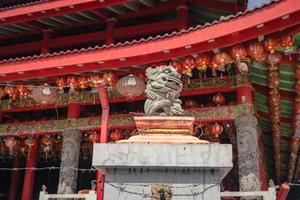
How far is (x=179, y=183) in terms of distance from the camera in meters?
3.42

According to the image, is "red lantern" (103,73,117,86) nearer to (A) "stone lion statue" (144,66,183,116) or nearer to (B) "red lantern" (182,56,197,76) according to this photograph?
(B) "red lantern" (182,56,197,76)

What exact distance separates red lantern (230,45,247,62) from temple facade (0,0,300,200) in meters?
0.02

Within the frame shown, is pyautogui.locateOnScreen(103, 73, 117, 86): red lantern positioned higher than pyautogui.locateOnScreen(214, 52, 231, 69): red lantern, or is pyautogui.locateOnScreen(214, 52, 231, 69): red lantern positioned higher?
pyautogui.locateOnScreen(214, 52, 231, 69): red lantern

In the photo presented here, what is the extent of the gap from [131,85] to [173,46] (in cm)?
123

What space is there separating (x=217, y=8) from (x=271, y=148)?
747 centimetres

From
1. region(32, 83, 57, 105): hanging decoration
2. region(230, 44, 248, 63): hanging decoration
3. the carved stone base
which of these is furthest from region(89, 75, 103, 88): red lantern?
the carved stone base

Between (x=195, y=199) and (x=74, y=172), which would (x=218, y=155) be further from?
(x=74, y=172)

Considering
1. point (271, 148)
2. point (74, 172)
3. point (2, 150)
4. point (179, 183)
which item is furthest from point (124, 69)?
point (271, 148)

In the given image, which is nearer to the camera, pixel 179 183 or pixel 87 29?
pixel 179 183

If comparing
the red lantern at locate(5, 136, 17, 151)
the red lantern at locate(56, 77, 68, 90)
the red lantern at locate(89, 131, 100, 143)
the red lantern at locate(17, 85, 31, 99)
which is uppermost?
the red lantern at locate(56, 77, 68, 90)

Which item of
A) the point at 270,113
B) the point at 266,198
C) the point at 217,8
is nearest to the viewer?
the point at 266,198

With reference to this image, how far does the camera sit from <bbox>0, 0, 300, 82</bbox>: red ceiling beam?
6.38 meters

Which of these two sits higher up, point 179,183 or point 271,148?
point 271,148

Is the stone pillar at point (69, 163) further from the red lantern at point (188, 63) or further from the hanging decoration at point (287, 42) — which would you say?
the hanging decoration at point (287, 42)
